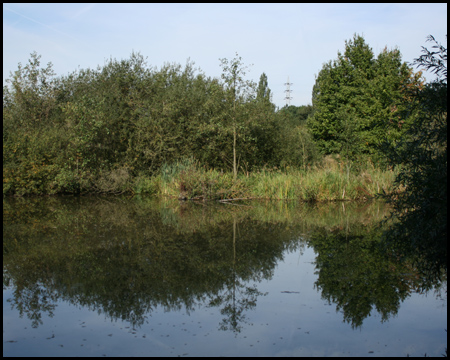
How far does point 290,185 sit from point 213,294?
42.5ft

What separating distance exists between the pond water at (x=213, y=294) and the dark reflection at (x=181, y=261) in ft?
0.08

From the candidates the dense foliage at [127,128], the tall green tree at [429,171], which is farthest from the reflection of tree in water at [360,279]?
the dense foliage at [127,128]

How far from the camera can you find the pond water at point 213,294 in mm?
4508

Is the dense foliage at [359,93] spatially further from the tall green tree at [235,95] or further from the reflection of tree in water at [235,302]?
the reflection of tree in water at [235,302]

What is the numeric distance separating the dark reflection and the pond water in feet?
0.08

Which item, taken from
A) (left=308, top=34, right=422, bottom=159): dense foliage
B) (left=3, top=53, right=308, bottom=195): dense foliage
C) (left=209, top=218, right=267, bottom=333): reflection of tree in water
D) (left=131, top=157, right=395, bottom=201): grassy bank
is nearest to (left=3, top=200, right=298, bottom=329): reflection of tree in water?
(left=209, top=218, right=267, bottom=333): reflection of tree in water

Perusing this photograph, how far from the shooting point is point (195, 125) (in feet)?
73.9

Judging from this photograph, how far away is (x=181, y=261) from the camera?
7.84 meters

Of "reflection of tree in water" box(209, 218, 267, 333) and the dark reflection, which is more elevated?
the dark reflection

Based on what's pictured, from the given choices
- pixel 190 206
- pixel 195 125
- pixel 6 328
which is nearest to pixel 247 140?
pixel 195 125

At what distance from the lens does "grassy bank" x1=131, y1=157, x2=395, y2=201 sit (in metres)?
18.2

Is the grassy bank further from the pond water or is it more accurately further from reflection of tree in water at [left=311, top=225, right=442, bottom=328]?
reflection of tree in water at [left=311, top=225, right=442, bottom=328]

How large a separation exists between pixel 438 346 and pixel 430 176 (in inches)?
76.0

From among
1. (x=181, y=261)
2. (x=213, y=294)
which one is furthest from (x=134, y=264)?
(x=213, y=294)
